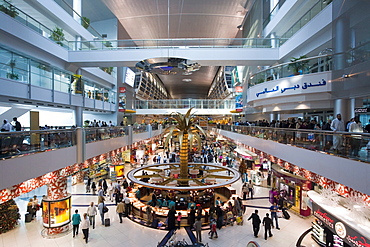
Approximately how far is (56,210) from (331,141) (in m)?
11.7

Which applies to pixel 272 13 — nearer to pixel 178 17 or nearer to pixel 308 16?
pixel 308 16

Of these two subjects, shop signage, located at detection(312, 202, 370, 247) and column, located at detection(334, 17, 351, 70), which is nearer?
shop signage, located at detection(312, 202, 370, 247)

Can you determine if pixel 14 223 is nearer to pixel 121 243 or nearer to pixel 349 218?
pixel 121 243

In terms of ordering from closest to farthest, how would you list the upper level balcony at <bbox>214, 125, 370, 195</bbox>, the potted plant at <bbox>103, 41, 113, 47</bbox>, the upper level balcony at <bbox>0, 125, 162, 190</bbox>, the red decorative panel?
the upper level balcony at <bbox>214, 125, 370, 195</bbox> → the upper level balcony at <bbox>0, 125, 162, 190</bbox> → the red decorative panel → the potted plant at <bbox>103, 41, 113, 47</bbox>

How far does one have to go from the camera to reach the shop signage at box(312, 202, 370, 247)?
6.02m

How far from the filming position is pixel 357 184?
5.80 m

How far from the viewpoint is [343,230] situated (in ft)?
22.8

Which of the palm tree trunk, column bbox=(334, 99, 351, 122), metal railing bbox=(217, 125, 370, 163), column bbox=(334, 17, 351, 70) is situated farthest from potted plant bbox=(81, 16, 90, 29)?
column bbox=(334, 99, 351, 122)

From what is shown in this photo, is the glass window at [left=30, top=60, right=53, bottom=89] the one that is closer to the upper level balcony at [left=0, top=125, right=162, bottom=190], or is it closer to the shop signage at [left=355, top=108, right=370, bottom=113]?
the upper level balcony at [left=0, top=125, right=162, bottom=190]

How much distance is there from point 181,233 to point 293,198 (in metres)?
7.00

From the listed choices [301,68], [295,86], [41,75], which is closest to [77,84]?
[41,75]

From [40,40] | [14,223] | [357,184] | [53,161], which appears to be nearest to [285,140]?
[357,184]

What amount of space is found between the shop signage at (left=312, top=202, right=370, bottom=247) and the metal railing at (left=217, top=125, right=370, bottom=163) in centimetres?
214

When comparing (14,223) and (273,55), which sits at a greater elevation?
A: (273,55)
